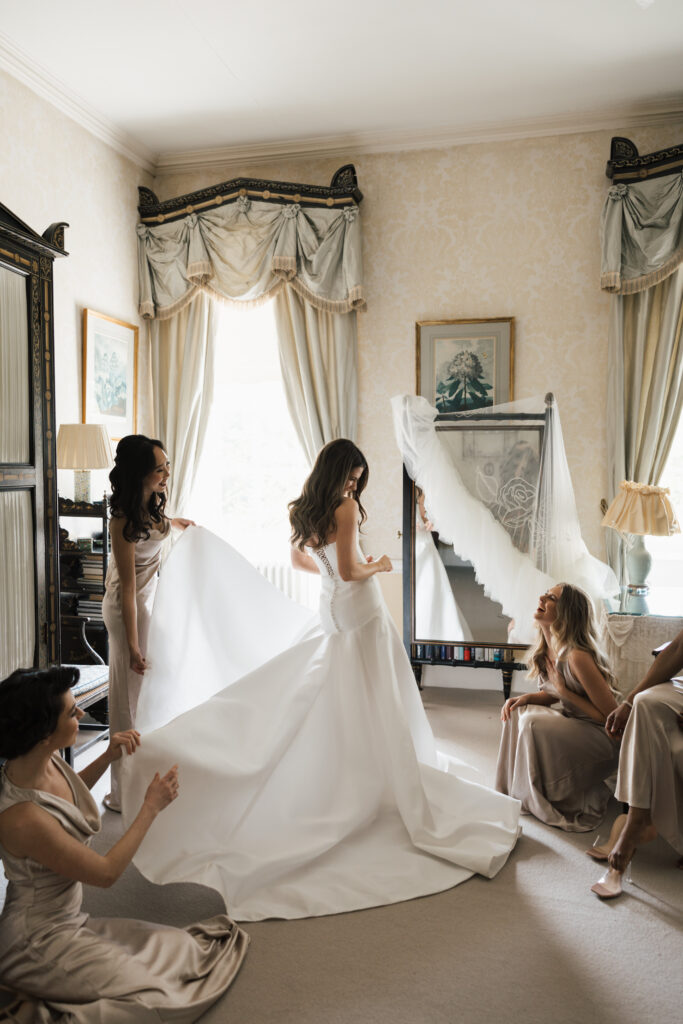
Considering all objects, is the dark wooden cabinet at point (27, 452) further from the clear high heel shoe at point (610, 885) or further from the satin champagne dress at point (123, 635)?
the clear high heel shoe at point (610, 885)

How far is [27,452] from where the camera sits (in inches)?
118

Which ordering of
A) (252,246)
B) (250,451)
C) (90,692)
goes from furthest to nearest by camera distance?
(250,451)
(252,246)
(90,692)

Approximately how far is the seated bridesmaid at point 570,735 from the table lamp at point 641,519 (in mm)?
957

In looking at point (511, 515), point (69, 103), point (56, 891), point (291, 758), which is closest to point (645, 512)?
point (511, 515)

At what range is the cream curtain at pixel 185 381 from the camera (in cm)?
522

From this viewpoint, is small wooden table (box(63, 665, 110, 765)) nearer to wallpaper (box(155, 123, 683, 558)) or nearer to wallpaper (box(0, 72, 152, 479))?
wallpaper (box(0, 72, 152, 479))

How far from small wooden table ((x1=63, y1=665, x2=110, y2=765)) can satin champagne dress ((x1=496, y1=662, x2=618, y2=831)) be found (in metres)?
1.87

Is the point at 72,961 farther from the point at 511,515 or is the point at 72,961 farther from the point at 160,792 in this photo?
the point at 511,515

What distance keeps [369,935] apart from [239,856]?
50cm

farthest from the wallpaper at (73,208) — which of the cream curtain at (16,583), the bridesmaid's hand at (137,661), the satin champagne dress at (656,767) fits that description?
the satin champagne dress at (656,767)

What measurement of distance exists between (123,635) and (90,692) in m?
0.66

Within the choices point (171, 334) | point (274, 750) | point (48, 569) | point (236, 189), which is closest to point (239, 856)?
point (274, 750)

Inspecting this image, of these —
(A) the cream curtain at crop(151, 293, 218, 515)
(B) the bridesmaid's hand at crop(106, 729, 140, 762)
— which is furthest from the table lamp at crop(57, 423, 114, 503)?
(B) the bridesmaid's hand at crop(106, 729, 140, 762)

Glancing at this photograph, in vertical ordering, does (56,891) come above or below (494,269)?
below
